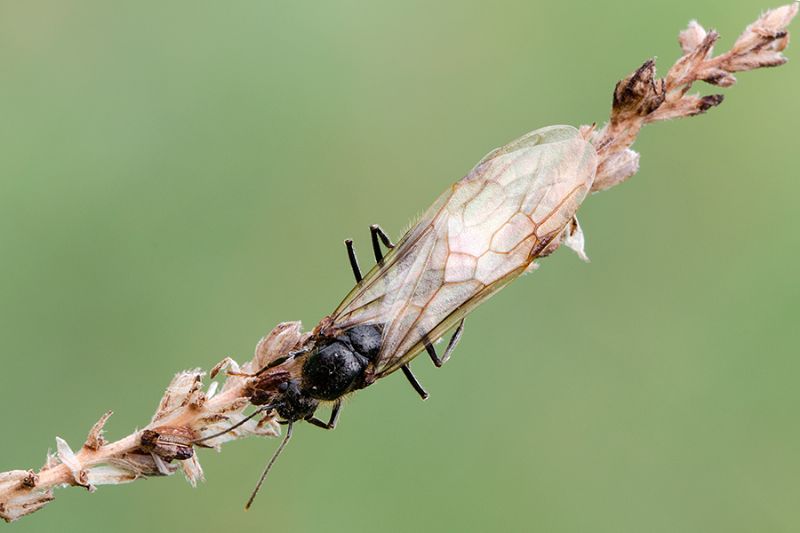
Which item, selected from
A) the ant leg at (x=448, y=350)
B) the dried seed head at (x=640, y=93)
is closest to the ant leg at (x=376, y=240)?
the ant leg at (x=448, y=350)

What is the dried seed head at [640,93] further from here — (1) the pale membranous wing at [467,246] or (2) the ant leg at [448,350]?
(2) the ant leg at [448,350]

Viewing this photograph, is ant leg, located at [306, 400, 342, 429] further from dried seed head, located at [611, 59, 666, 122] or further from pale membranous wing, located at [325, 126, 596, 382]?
dried seed head, located at [611, 59, 666, 122]

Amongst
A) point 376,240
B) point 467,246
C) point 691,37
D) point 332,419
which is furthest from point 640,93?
point 332,419

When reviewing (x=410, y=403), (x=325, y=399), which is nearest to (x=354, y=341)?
(x=325, y=399)

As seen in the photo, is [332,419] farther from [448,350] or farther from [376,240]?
[376,240]

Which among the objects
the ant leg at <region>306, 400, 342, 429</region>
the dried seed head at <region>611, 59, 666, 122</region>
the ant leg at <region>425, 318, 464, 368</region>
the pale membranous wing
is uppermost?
the dried seed head at <region>611, 59, 666, 122</region>

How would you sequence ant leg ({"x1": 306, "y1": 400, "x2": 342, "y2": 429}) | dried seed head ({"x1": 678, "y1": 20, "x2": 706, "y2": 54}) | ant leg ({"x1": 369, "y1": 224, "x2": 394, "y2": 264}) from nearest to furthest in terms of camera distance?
dried seed head ({"x1": 678, "y1": 20, "x2": 706, "y2": 54}), ant leg ({"x1": 306, "y1": 400, "x2": 342, "y2": 429}), ant leg ({"x1": 369, "y1": 224, "x2": 394, "y2": 264})

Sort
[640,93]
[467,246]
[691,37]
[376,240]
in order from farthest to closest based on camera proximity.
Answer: [376,240] < [467,246] < [691,37] < [640,93]

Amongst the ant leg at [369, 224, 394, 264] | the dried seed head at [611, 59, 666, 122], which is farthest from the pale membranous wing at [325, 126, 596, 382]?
the dried seed head at [611, 59, 666, 122]

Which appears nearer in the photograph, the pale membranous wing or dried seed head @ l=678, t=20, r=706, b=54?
dried seed head @ l=678, t=20, r=706, b=54

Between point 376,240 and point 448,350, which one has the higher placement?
point 376,240
